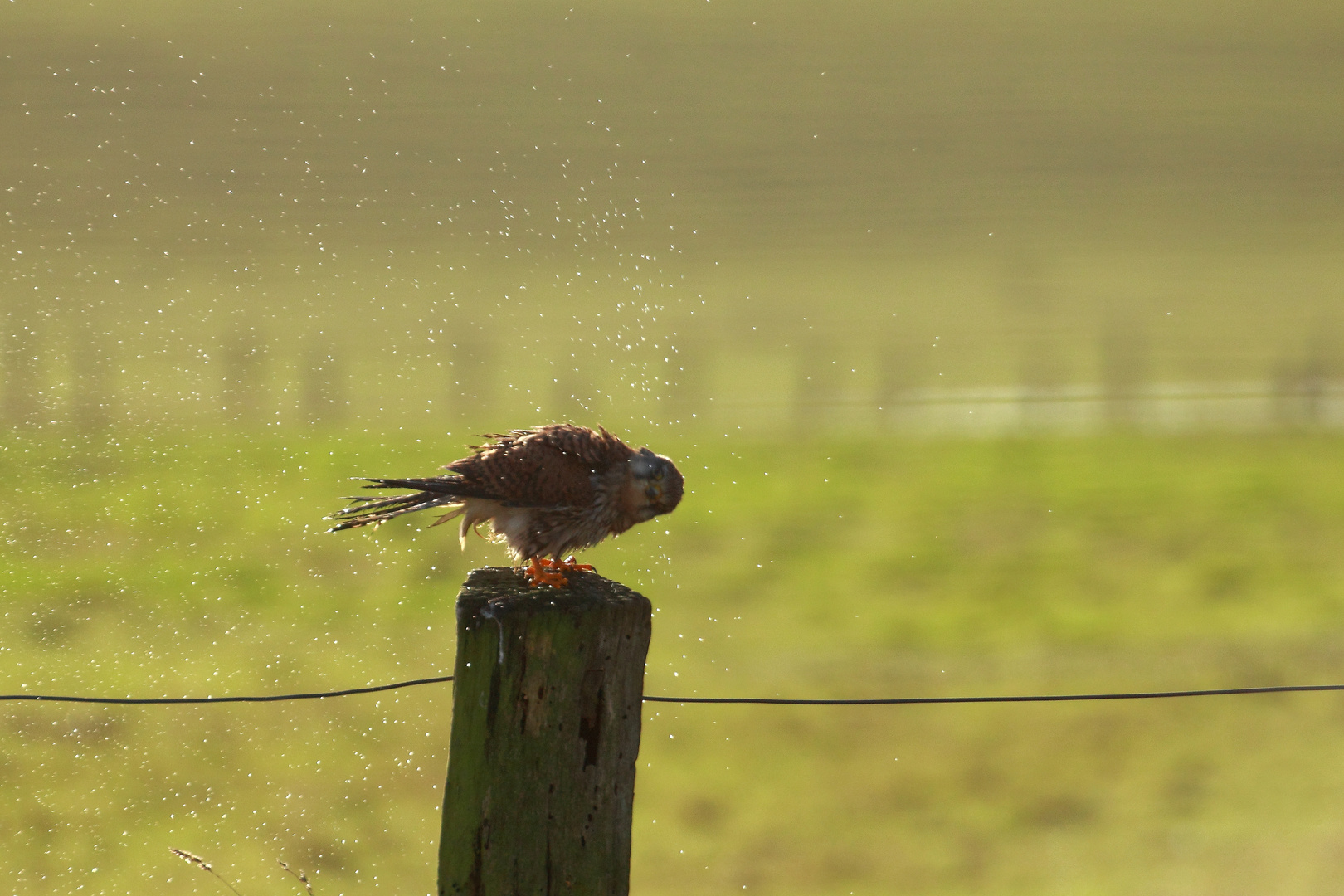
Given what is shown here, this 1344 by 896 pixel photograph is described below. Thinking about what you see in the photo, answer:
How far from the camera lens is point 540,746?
7.00 ft

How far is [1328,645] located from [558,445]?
9.33 m

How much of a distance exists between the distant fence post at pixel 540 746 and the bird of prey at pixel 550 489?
24.0 inches

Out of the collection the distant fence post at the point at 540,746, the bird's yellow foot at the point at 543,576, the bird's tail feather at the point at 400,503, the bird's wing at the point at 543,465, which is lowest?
the distant fence post at the point at 540,746

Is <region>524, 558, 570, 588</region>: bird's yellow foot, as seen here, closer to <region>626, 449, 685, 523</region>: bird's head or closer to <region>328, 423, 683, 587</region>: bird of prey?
<region>328, 423, 683, 587</region>: bird of prey

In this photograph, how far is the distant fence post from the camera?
A: 2.14 m

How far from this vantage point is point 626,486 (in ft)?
9.47

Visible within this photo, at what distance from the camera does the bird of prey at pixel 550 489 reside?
280 cm

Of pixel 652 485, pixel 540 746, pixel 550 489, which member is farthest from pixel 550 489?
pixel 540 746

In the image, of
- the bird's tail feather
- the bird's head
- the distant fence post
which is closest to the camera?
the distant fence post

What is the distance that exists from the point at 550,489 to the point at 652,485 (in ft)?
0.86

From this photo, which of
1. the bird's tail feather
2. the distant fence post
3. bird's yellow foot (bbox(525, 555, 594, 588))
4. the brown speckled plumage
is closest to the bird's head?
the brown speckled plumage

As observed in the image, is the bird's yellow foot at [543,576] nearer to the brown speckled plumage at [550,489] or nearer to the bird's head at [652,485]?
the brown speckled plumage at [550,489]

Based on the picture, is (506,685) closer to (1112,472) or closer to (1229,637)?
(1229,637)

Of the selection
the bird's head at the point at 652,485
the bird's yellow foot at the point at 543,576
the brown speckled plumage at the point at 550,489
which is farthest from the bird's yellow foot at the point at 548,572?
the bird's head at the point at 652,485
